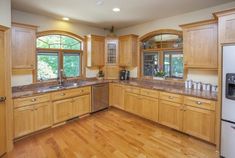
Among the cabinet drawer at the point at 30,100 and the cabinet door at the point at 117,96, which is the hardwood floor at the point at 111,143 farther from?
the cabinet door at the point at 117,96

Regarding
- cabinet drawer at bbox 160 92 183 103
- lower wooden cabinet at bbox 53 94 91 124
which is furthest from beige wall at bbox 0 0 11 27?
cabinet drawer at bbox 160 92 183 103

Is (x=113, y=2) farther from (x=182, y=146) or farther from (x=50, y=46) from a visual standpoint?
(x=182, y=146)

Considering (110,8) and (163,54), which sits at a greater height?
(110,8)

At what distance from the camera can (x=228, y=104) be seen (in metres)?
2.29

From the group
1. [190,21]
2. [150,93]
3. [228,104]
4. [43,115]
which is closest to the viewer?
[228,104]

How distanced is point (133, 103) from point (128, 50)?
1652 mm

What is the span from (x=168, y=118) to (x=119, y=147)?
1.33m

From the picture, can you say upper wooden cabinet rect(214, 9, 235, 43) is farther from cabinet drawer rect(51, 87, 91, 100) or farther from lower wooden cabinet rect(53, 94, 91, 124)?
lower wooden cabinet rect(53, 94, 91, 124)

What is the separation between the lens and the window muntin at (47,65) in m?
3.87

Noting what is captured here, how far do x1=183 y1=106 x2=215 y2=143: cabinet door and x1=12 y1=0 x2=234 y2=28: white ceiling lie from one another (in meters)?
2.12

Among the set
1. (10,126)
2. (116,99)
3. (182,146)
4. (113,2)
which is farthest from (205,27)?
(10,126)

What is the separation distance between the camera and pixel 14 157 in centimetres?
241

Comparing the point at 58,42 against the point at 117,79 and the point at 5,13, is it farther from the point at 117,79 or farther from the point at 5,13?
the point at 117,79

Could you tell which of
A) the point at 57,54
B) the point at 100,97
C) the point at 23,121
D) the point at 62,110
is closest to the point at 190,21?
the point at 100,97
